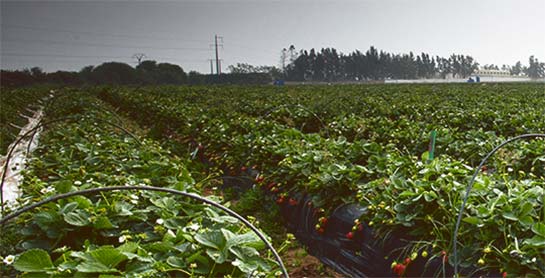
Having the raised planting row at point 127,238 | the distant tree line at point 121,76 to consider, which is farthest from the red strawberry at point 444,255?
the distant tree line at point 121,76

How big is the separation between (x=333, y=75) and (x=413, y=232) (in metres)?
79.2

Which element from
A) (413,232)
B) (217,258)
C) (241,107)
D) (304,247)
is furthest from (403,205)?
(241,107)

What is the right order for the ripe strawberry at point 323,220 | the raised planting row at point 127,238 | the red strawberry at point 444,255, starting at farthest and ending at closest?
the ripe strawberry at point 323,220
the red strawberry at point 444,255
the raised planting row at point 127,238

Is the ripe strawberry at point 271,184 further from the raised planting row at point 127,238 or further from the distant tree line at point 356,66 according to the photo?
the distant tree line at point 356,66

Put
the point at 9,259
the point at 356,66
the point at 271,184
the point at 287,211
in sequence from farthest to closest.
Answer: the point at 356,66 → the point at 271,184 → the point at 287,211 → the point at 9,259

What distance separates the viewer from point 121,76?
140 ft

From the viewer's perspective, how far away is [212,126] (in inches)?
277

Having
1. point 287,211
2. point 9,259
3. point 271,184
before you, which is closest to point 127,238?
point 9,259

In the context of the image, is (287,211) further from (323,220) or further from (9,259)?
(9,259)

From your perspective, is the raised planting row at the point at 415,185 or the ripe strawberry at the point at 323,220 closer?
the raised planting row at the point at 415,185

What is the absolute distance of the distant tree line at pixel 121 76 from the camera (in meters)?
38.2

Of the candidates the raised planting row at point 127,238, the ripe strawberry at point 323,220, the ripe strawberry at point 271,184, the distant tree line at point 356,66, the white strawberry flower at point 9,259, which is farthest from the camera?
the distant tree line at point 356,66

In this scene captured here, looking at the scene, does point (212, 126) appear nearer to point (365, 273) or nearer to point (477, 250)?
point (365, 273)

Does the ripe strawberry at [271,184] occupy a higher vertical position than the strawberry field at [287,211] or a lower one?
lower
